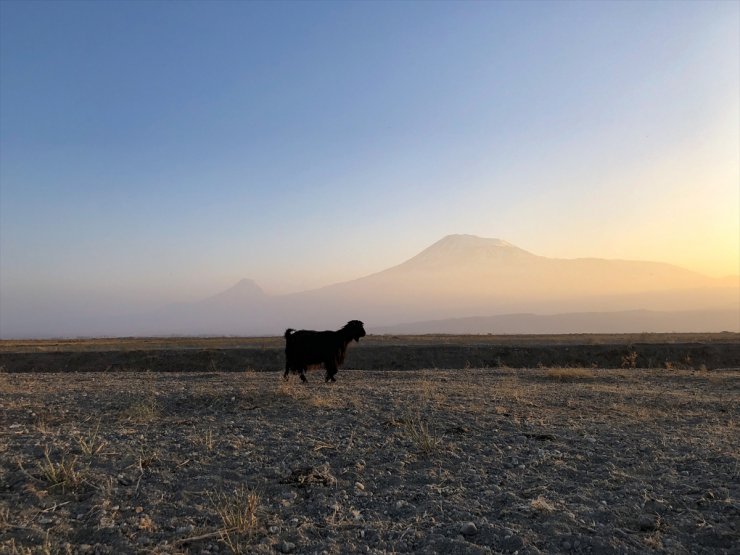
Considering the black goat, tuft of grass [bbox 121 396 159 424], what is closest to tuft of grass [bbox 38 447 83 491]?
tuft of grass [bbox 121 396 159 424]

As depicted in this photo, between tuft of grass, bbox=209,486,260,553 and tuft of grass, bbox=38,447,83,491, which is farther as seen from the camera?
tuft of grass, bbox=38,447,83,491

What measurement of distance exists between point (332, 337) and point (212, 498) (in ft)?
39.8

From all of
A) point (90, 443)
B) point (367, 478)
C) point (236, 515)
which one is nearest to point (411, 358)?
point (90, 443)

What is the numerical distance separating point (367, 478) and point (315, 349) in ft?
36.5

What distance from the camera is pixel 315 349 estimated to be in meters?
17.8

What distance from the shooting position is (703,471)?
6.98 metres

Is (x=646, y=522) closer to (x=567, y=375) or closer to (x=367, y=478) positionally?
(x=367, y=478)

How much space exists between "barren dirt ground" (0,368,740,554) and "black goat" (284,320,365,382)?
230 inches

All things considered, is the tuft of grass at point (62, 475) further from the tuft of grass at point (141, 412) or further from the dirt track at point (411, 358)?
the dirt track at point (411, 358)

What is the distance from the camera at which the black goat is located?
17703 mm

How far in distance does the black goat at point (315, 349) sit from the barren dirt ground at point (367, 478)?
19.2 ft

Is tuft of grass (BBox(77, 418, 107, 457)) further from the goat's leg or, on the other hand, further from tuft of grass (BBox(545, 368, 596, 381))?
tuft of grass (BBox(545, 368, 596, 381))

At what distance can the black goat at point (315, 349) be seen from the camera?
697 inches

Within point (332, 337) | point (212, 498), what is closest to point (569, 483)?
point (212, 498)
